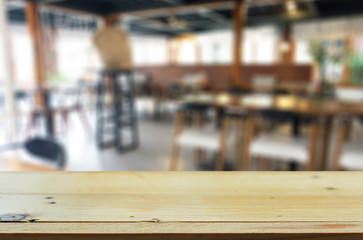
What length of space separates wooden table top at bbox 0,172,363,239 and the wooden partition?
6718 millimetres

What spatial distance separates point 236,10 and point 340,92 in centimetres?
375

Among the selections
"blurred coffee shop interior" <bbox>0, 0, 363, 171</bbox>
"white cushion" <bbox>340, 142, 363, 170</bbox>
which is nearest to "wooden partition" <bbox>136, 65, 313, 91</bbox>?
"blurred coffee shop interior" <bbox>0, 0, 363, 171</bbox>

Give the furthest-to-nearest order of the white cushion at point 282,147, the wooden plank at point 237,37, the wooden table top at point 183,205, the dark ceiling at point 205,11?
the dark ceiling at point 205,11, the wooden plank at point 237,37, the white cushion at point 282,147, the wooden table top at point 183,205

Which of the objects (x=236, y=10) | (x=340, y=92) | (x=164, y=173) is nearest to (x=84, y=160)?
(x=164, y=173)

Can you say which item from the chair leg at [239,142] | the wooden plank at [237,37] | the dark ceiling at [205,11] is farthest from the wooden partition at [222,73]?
the chair leg at [239,142]

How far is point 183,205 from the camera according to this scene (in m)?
0.39

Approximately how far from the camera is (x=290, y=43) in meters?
10.7

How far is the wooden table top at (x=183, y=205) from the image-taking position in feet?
1.12

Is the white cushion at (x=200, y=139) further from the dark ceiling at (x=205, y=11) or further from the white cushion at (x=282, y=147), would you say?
the dark ceiling at (x=205, y=11)

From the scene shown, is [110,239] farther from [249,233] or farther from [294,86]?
[294,86]

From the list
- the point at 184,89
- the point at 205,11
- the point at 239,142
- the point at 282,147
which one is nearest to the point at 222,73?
the point at 184,89

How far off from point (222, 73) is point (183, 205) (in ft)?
23.3

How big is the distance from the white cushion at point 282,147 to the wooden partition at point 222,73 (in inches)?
176

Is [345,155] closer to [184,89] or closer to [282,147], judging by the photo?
[282,147]
